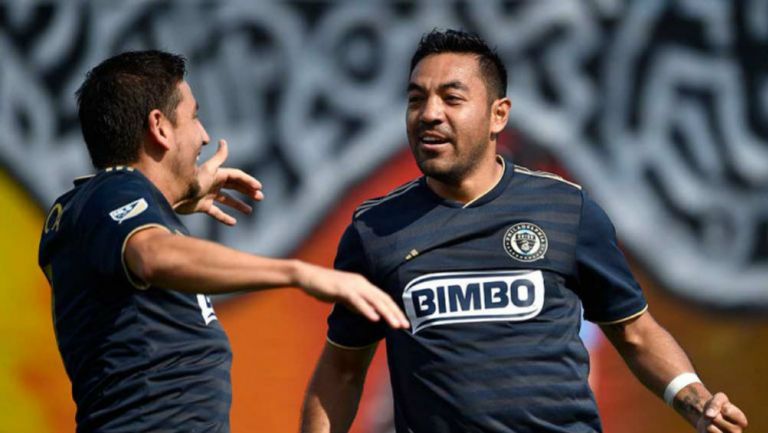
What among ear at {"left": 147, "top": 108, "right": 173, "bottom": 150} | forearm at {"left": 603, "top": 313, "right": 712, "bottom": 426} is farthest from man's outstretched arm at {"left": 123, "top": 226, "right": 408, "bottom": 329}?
forearm at {"left": 603, "top": 313, "right": 712, "bottom": 426}

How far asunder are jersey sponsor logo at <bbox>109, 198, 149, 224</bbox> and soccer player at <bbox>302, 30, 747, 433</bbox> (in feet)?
2.97

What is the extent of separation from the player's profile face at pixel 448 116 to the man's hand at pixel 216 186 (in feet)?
1.98

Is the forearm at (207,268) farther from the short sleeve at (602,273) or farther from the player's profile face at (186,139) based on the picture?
the short sleeve at (602,273)

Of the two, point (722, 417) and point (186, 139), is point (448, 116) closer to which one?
point (186, 139)

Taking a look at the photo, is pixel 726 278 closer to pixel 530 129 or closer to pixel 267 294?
pixel 530 129

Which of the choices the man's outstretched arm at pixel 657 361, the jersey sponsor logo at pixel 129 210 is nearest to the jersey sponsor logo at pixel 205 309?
the jersey sponsor logo at pixel 129 210

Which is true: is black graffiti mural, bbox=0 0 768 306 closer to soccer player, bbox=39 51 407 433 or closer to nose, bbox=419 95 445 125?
nose, bbox=419 95 445 125

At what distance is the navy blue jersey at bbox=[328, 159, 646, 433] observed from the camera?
3861 millimetres

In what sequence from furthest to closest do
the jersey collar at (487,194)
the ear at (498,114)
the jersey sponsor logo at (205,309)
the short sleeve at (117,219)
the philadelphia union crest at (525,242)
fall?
the ear at (498,114) < the jersey collar at (487,194) < the philadelphia union crest at (525,242) < the jersey sponsor logo at (205,309) < the short sleeve at (117,219)

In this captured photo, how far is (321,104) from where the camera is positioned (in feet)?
21.0

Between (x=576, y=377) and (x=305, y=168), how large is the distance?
2.77 m

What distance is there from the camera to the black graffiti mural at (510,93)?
637cm

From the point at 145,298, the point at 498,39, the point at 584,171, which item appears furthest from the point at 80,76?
the point at 145,298

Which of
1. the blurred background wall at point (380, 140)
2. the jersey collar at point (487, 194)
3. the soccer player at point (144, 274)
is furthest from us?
the blurred background wall at point (380, 140)
